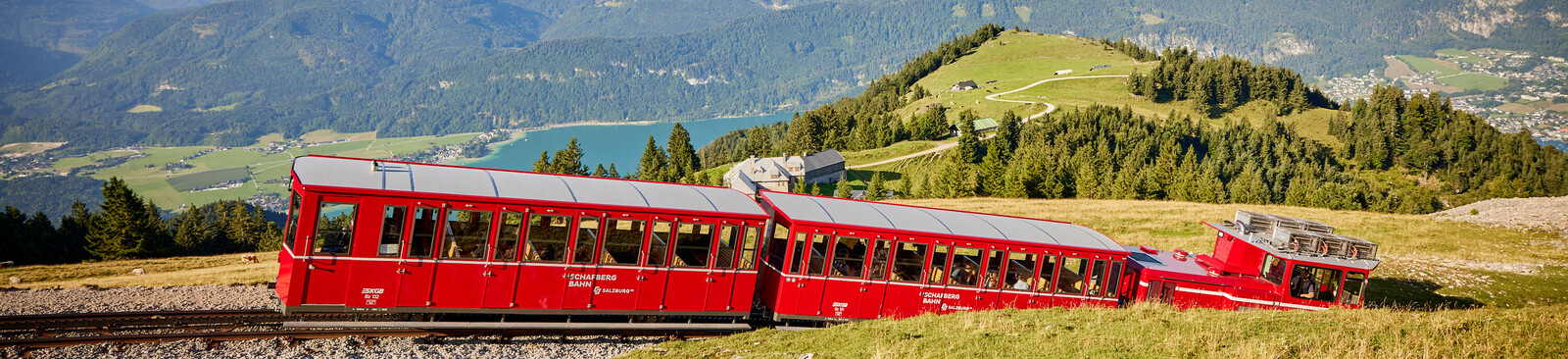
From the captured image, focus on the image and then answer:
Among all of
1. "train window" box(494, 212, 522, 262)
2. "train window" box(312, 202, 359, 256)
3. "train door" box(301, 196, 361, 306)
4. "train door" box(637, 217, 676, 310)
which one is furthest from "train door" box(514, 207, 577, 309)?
"train window" box(312, 202, 359, 256)

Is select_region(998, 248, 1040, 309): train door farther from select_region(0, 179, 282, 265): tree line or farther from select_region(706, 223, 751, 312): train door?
select_region(0, 179, 282, 265): tree line

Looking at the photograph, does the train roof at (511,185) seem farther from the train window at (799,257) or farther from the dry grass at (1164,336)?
the dry grass at (1164,336)

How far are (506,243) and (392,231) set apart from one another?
2.09 m

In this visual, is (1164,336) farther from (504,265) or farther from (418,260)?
(418,260)

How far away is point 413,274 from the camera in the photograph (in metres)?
15.4

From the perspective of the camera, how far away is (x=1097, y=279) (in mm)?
19875

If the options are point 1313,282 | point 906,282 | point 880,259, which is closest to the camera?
point 880,259

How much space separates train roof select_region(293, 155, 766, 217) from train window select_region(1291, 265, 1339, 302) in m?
14.1

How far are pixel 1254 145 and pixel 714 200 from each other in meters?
127

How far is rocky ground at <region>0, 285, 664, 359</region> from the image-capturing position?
46.2 feet

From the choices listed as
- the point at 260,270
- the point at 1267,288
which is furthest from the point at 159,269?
the point at 1267,288

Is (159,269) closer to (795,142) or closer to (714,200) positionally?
(714,200)

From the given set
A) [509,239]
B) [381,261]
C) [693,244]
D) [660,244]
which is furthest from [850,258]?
[381,261]

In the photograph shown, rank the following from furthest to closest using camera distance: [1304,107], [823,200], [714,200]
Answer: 1. [1304,107]
2. [823,200]
3. [714,200]
